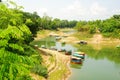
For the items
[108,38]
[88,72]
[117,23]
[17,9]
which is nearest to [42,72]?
[88,72]

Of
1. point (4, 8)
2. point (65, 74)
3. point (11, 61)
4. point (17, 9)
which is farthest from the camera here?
point (65, 74)

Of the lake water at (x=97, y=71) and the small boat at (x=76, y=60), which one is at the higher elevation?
the small boat at (x=76, y=60)

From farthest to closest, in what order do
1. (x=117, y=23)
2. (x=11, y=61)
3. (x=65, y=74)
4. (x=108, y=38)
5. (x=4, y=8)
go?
(x=117, y=23)
(x=108, y=38)
(x=65, y=74)
(x=4, y=8)
(x=11, y=61)

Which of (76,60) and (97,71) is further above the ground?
(76,60)

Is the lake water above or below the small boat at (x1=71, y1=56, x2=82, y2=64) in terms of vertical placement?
below

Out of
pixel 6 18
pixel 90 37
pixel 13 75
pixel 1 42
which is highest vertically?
pixel 6 18

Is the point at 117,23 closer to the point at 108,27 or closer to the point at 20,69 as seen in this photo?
the point at 108,27

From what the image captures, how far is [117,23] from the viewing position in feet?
364

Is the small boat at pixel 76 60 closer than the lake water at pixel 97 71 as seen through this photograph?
No

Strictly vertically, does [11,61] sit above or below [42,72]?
above

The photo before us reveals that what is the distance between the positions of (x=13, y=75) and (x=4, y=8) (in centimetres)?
220

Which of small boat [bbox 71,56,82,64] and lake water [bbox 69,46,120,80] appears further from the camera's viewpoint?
small boat [bbox 71,56,82,64]

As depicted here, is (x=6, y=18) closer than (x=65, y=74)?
Yes

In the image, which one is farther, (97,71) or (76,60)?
(76,60)
